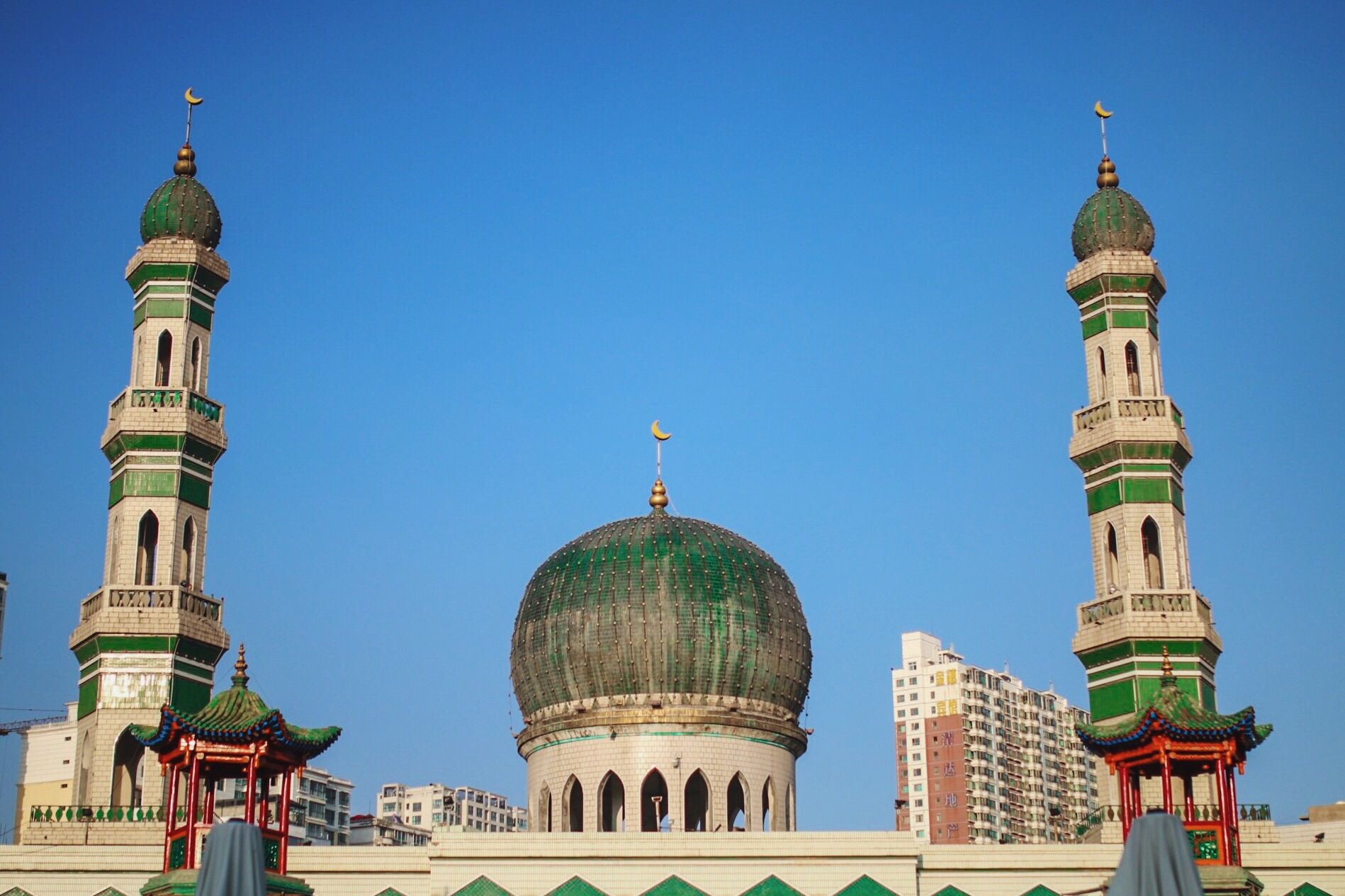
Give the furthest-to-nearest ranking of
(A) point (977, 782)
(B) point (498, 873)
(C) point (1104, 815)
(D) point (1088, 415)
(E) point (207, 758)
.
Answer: (A) point (977, 782), (D) point (1088, 415), (C) point (1104, 815), (B) point (498, 873), (E) point (207, 758)

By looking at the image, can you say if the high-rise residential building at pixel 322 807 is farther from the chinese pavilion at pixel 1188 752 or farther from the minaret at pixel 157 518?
the chinese pavilion at pixel 1188 752

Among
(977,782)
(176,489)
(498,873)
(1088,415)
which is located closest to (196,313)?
(176,489)

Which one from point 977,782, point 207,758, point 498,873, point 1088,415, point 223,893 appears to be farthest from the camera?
point 977,782

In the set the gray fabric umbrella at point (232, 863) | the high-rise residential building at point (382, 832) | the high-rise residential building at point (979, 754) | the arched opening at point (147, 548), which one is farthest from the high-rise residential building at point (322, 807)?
the gray fabric umbrella at point (232, 863)

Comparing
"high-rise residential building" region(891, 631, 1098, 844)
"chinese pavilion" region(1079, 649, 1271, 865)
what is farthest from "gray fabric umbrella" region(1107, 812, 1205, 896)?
"high-rise residential building" region(891, 631, 1098, 844)

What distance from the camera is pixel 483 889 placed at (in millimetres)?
35125

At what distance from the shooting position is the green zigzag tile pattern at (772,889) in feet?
116

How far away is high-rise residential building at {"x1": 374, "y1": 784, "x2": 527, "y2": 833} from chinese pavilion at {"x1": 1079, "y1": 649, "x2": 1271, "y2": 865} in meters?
78.0

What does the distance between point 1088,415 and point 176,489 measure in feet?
65.8

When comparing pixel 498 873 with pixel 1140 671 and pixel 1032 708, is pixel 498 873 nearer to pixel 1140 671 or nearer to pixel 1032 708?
pixel 1140 671

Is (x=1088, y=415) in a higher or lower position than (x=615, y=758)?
higher

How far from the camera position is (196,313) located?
4181 centimetres

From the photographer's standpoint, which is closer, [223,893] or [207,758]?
[223,893]

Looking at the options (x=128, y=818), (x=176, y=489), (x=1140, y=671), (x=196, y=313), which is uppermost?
(x=196, y=313)
